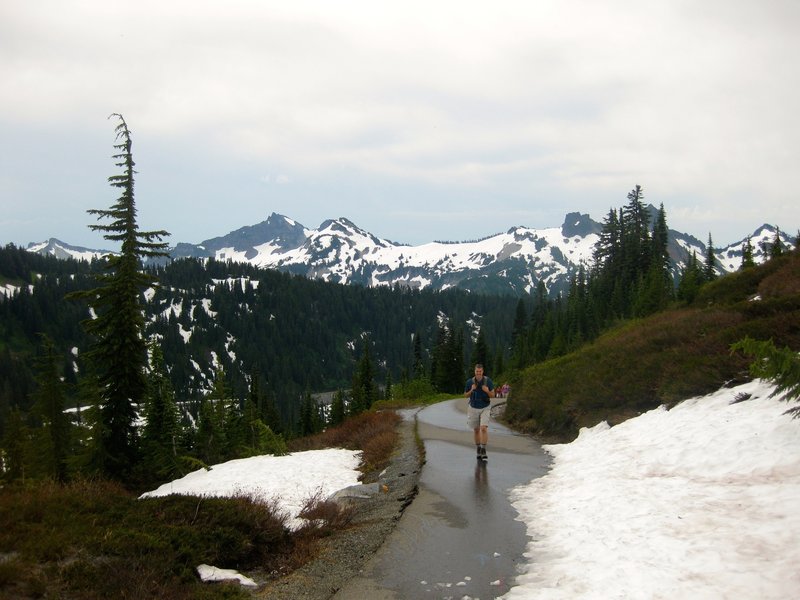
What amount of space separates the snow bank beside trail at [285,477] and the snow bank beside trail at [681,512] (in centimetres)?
618

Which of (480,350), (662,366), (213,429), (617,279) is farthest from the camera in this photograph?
(480,350)

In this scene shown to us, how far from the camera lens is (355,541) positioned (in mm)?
7938

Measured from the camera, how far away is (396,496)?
10547 millimetres

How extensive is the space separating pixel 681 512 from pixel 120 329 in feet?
79.6

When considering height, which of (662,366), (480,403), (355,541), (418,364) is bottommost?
(418,364)

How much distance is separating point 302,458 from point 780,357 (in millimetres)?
16459

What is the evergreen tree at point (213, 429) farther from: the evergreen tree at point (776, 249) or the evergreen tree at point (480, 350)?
the evergreen tree at point (480, 350)

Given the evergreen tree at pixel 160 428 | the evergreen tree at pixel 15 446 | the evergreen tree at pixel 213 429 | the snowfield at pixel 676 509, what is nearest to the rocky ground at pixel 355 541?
the snowfield at pixel 676 509

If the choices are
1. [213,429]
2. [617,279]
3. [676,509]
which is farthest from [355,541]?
[617,279]

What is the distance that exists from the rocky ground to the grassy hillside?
683 cm

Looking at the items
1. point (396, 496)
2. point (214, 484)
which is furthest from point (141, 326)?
point (396, 496)

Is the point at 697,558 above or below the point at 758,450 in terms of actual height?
below

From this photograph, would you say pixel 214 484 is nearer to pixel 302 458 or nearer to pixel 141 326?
pixel 302 458

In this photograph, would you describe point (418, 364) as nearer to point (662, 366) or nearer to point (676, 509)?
point (662, 366)
